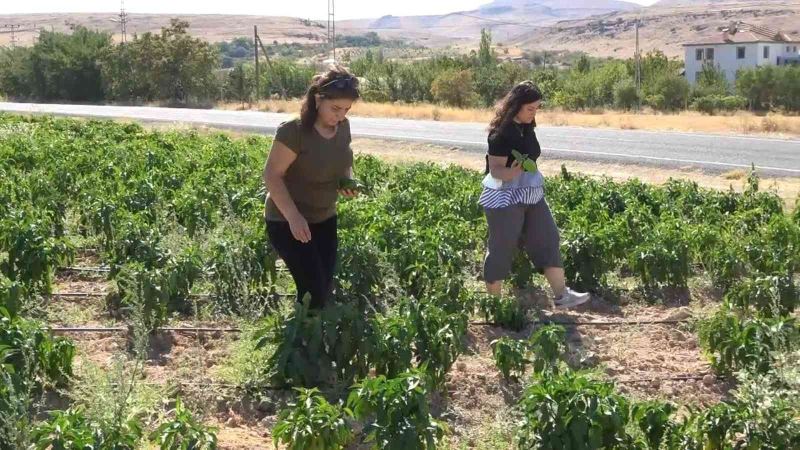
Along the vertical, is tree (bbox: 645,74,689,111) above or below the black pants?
above

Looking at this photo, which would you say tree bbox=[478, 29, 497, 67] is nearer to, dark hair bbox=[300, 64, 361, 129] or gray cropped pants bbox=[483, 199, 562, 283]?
gray cropped pants bbox=[483, 199, 562, 283]

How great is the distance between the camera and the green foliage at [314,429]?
12.4ft

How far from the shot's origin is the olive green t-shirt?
5059mm

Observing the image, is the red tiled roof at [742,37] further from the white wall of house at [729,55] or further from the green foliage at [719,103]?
the green foliage at [719,103]

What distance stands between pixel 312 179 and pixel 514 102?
1.51 metres

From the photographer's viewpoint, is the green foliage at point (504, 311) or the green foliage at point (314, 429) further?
the green foliage at point (504, 311)

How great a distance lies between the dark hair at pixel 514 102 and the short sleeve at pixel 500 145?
0.15ft

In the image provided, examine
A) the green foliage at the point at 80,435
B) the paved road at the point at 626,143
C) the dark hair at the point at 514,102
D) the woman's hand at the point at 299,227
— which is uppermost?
the dark hair at the point at 514,102

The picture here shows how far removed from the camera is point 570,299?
647 centimetres

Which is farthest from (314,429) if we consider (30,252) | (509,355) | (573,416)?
(30,252)

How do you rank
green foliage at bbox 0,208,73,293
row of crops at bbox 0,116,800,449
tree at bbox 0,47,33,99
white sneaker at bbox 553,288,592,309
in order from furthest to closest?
tree at bbox 0,47,33,99 → white sneaker at bbox 553,288,592,309 → green foliage at bbox 0,208,73,293 → row of crops at bbox 0,116,800,449

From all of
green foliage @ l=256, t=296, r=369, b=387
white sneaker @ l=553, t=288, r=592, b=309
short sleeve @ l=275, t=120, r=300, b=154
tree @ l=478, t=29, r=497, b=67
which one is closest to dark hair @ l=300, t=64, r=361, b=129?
short sleeve @ l=275, t=120, r=300, b=154

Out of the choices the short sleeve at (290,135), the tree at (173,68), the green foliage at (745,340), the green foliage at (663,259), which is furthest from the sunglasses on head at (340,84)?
the tree at (173,68)

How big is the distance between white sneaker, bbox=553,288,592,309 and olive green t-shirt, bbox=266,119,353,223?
71.7 inches
